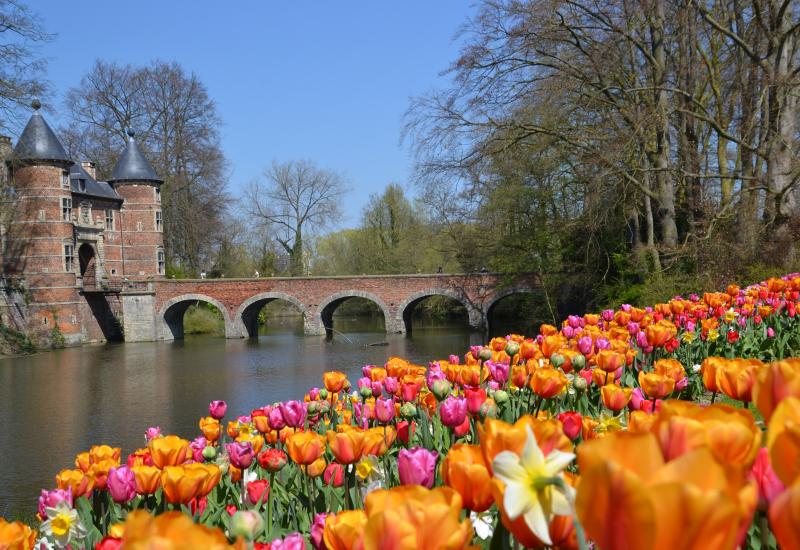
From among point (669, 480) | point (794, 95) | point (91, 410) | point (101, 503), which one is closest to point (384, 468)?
point (101, 503)

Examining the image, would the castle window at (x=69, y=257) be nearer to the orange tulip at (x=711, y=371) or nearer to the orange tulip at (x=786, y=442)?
the orange tulip at (x=711, y=371)

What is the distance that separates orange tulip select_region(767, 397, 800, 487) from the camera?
2.37ft

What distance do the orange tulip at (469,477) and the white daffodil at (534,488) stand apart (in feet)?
0.78

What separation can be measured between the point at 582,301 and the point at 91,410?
12543mm

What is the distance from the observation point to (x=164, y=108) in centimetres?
3478

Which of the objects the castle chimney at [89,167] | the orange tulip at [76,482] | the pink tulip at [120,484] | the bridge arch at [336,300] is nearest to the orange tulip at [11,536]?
the pink tulip at [120,484]

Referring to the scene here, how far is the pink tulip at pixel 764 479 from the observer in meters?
0.86

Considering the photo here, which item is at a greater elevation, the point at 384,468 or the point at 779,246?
the point at 779,246

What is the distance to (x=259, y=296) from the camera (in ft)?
102

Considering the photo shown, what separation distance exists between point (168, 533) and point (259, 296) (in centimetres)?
3073

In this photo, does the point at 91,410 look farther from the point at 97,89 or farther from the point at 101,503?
the point at 97,89

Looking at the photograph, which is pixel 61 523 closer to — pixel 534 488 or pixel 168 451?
pixel 168 451

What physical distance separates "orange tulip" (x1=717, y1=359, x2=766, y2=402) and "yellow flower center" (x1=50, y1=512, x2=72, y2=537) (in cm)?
149

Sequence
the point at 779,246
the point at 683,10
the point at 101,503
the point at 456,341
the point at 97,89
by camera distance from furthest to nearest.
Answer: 1. the point at 97,89
2. the point at 456,341
3. the point at 683,10
4. the point at 779,246
5. the point at 101,503
